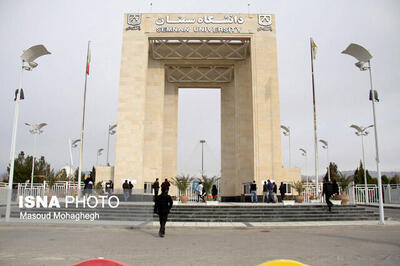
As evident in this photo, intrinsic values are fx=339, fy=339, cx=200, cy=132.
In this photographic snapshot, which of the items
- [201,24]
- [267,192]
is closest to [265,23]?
[201,24]

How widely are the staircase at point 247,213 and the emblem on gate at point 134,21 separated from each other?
56.0ft

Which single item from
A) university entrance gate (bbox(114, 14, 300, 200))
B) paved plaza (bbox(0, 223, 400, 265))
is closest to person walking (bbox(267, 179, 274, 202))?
university entrance gate (bbox(114, 14, 300, 200))

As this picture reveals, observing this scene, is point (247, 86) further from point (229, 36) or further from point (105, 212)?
point (105, 212)

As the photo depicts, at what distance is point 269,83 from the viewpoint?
2744 cm

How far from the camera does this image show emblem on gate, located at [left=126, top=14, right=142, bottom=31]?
28.0m

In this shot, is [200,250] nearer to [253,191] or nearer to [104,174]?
[253,191]

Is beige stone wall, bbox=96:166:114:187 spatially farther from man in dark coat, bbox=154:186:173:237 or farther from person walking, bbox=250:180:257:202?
man in dark coat, bbox=154:186:173:237

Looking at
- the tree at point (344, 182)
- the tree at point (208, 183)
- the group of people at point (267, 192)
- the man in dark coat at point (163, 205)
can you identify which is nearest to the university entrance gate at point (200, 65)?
the group of people at point (267, 192)

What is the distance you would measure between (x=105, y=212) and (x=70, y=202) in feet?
4.59

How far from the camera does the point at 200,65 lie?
33.2 m

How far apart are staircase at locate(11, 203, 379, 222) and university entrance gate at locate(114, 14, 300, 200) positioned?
952cm

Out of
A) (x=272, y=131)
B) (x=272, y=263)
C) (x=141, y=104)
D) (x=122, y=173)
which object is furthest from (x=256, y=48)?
(x=272, y=263)

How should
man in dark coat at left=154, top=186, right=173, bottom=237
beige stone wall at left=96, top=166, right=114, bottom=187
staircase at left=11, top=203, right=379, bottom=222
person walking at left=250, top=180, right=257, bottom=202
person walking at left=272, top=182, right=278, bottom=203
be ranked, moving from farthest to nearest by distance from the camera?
beige stone wall at left=96, top=166, right=114, bottom=187
person walking at left=250, top=180, right=257, bottom=202
person walking at left=272, top=182, right=278, bottom=203
staircase at left=11, top=203, right=379, bottom=222
man in dark coat at left=154, top=186, right=173, bottom=237

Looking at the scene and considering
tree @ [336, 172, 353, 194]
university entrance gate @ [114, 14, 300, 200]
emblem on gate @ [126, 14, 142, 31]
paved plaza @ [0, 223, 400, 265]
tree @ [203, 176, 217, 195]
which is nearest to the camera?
paved plaza @ [0, 223, 400, 265]
